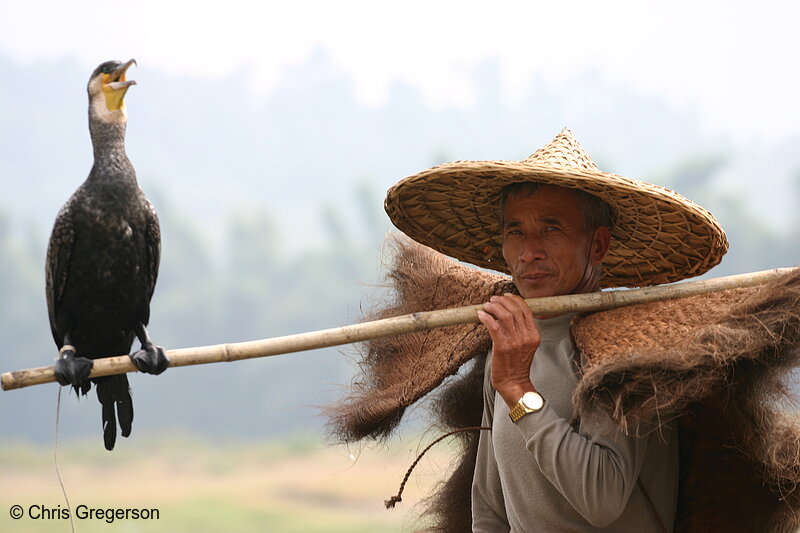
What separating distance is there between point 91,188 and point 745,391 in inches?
45.2

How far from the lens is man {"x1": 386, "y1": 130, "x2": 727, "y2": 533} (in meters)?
1.42

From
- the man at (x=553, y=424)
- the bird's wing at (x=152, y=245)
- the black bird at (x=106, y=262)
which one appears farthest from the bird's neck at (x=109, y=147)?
the man at (x=553, y=424)

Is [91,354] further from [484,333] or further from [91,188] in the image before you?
[484,333]

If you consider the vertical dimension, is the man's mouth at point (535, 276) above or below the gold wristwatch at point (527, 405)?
above

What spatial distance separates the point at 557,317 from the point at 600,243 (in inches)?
6.3

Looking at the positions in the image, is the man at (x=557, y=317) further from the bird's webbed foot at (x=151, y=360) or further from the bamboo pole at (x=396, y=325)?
the bird's webbed foot at (x=151, y=360)

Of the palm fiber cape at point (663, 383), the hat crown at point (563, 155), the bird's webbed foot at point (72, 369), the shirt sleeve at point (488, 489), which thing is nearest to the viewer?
the palm fiber cape at point (663, 383)

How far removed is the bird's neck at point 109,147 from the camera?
4.98 ft

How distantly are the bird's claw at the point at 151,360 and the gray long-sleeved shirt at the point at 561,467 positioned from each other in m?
0.59

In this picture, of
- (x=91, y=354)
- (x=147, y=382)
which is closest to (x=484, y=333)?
(x=91, y=354)

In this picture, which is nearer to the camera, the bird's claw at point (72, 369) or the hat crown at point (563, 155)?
the bird's claw at point (72, 369)

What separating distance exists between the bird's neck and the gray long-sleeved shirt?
788mm

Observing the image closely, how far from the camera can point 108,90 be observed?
1500 millimetres

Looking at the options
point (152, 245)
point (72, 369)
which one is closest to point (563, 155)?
point (152, 245)
